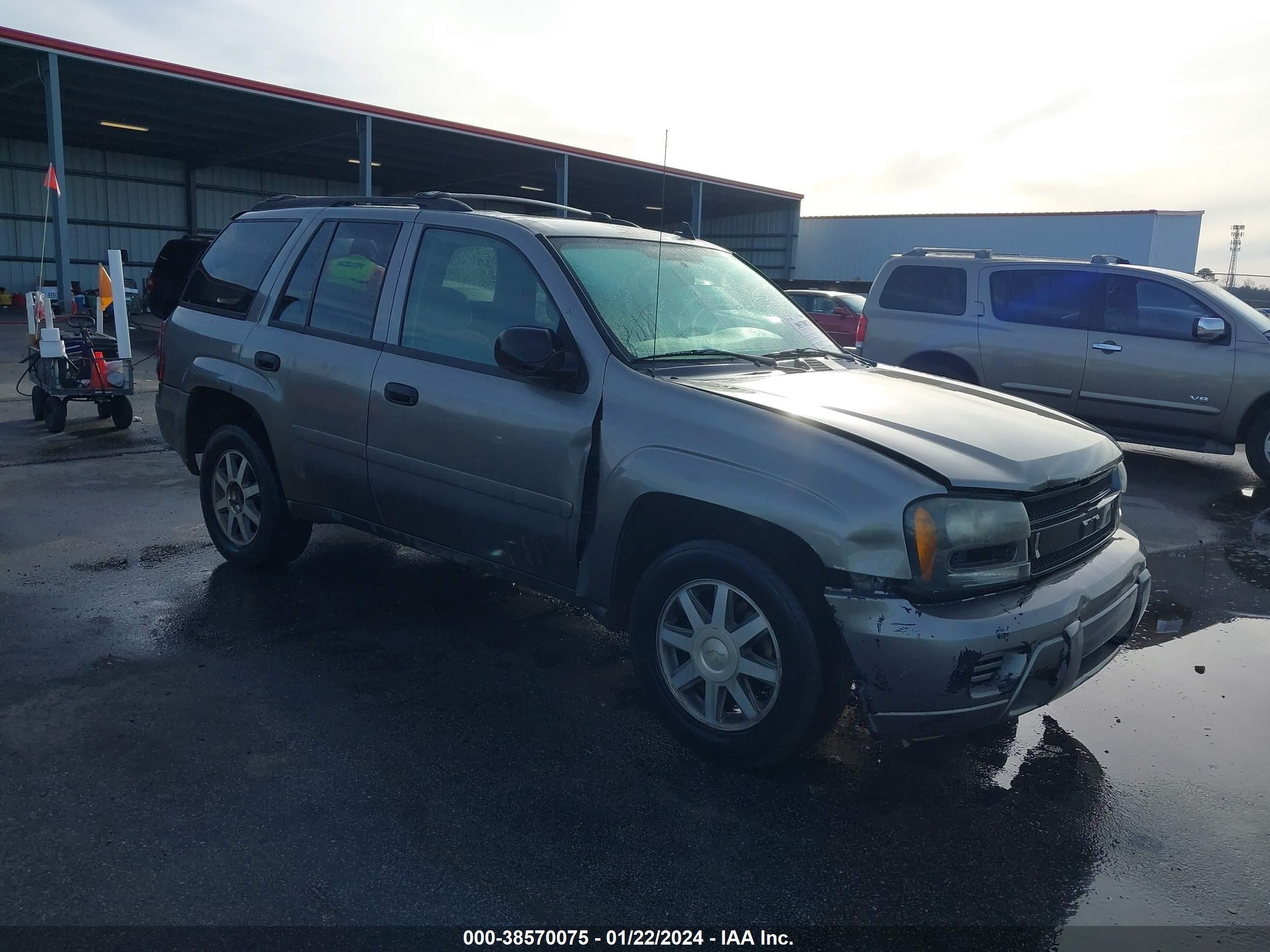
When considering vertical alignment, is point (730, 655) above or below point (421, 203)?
below

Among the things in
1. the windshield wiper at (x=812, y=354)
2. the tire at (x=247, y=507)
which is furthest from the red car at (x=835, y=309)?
the tire at (x=247, y=507)

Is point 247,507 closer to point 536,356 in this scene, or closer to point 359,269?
point 359,269

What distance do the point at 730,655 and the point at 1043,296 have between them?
24.2ft

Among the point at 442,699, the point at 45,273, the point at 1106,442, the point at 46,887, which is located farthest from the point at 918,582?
the point at 45,273

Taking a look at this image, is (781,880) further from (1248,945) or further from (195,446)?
(195,446)

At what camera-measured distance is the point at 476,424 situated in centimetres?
385

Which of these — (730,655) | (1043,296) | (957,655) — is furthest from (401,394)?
(1043,296)

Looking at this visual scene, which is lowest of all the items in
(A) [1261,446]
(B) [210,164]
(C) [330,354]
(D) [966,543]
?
(A) [1261,446]

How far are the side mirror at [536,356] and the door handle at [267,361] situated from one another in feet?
5.36

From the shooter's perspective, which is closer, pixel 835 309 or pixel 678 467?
pixel 678 467

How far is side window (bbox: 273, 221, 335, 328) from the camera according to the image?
4695 mm

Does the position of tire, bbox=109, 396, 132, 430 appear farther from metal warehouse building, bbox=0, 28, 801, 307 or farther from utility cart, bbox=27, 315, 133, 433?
metal warehouse building, bbox=0, 28, 801, 307

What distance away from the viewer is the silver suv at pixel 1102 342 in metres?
8.51

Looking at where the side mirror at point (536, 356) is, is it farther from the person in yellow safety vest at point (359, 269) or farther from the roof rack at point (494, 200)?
the person in yellow safety vest at point (359, 269)
